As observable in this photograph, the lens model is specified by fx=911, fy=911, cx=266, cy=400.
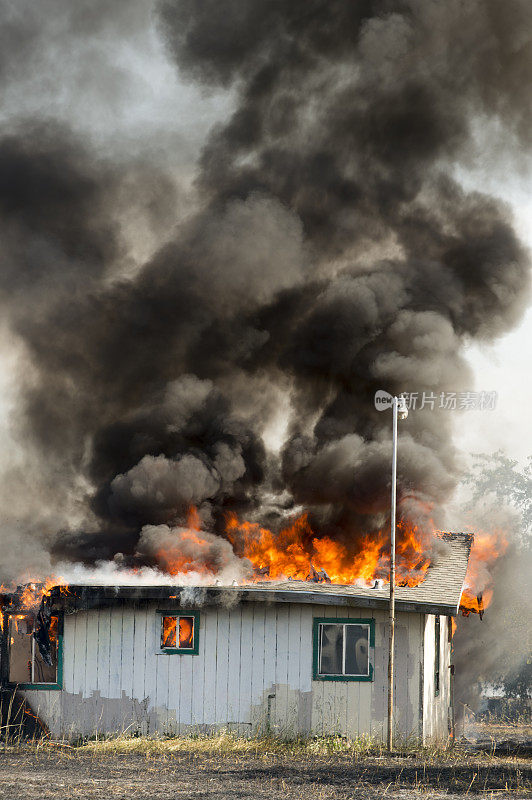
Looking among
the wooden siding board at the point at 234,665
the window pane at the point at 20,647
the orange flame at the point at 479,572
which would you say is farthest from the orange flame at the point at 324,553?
the window pane at the point at 20,647

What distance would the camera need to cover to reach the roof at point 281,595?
16.1 metres

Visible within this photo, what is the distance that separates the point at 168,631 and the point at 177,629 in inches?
6.9

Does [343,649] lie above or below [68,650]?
above

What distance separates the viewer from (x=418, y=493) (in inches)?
833

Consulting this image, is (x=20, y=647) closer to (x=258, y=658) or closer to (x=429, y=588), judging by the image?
(x=258, y=658)

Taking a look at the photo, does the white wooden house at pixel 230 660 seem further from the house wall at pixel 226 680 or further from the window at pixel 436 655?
the window at pixel 436 655

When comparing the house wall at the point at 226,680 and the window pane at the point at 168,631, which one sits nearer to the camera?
the house wall at the point at 226,680

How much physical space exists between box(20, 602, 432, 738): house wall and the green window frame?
7cm

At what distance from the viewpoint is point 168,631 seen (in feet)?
55.8

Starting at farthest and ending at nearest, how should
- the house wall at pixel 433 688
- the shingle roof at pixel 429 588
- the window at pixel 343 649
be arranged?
the house wall at pixel 433 688 < the window at pixel 343 649 < the shingle roof at pixel 429 588

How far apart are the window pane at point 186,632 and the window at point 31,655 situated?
2.28 metres

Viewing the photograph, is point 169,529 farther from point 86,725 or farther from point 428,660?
point 428,660

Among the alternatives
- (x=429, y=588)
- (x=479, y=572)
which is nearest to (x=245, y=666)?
(x=429, y=588)

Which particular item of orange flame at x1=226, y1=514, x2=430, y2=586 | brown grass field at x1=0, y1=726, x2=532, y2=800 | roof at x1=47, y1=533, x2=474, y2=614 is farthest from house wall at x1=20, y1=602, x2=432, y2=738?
orange flame at x1=226, y1=514, x2=430, y2=586
